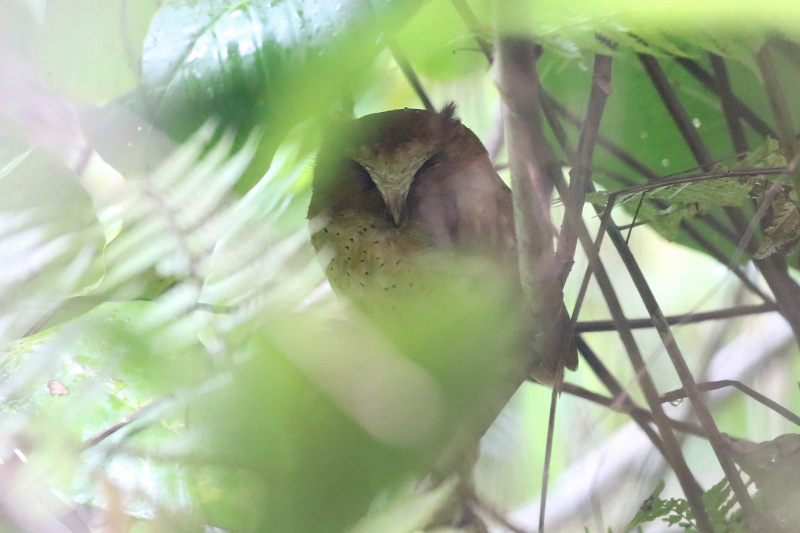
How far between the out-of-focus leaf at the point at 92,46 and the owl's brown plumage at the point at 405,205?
0.64ft

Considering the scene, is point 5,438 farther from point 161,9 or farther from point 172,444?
point 161,9

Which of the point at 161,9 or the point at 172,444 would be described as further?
the point at 161,9

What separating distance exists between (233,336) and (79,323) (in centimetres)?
13

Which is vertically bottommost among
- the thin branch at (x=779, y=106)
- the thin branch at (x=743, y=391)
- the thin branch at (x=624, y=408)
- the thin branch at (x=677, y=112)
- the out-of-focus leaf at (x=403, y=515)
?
the out-of-focus leaf at (x=403, y=515)

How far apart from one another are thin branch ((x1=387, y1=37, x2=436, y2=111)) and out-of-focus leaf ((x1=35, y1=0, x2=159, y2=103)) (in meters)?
0.20

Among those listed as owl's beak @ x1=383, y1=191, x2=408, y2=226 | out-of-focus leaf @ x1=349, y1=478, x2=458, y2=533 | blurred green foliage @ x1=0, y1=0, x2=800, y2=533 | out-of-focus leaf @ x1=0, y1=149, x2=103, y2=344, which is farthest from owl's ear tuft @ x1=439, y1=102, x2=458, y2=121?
out-of-focus leaf @ x1=349, y1=478, x2=458, y2=533

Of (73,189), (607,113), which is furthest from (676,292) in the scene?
(73,189)

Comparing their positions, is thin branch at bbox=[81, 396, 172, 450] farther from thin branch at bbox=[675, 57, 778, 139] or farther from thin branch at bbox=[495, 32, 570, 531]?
thin branch at bbox=[675, 57, 778, 139]

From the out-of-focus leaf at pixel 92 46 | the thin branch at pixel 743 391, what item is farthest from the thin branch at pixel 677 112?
→ the out-of-focus leaf at pixel 92 46

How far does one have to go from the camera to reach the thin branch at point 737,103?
0.67 meters

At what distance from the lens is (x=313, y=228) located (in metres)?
0.59

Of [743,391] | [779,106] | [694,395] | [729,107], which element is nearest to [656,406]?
[694,395]

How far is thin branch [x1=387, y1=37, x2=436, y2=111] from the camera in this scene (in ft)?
1.32

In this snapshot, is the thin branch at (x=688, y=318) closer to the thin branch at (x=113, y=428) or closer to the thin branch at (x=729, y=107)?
the thin branch at (x=729, y=107)
